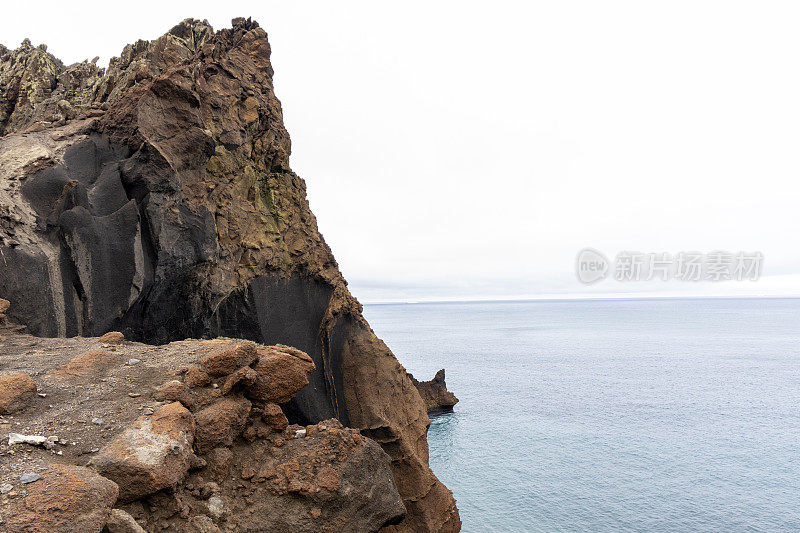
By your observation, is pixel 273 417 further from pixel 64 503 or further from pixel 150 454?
pixel 64 503

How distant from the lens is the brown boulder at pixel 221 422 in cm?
719

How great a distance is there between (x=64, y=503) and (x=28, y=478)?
57 cm

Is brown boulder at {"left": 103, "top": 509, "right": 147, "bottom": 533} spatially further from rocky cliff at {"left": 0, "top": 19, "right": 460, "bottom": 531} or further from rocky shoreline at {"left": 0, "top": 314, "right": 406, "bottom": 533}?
rocky cliff at {"left": 0, "top": 19, "right": 460, "bottom": 531}

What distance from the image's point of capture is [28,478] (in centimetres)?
488

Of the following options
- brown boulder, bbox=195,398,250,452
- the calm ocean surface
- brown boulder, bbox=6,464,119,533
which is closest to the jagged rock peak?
brown boulder, bbox=195,398,250,452

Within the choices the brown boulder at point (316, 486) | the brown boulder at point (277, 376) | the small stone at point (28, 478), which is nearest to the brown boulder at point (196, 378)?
the brown boulder at point (277, 376)

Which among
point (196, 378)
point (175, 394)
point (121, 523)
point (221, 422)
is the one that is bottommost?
point (121, 523)

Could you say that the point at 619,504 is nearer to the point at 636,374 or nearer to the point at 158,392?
the point at 158,392

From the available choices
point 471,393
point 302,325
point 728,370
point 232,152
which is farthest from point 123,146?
point 728,370

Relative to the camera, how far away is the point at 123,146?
14.9 meters

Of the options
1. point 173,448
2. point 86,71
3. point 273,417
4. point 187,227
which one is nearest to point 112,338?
point 187,227

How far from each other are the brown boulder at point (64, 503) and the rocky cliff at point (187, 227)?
26.1 feet

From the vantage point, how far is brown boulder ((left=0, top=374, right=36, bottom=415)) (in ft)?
21.0

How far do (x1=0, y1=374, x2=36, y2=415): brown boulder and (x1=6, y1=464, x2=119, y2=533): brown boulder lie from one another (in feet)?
6.43
